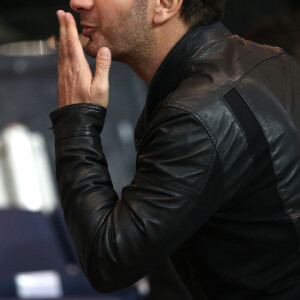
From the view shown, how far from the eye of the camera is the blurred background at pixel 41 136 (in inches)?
112

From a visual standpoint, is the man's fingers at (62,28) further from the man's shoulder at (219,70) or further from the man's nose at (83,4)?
the man's shoulder at (219,70)

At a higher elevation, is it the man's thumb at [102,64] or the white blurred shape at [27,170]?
the man's thumb at [102,64]

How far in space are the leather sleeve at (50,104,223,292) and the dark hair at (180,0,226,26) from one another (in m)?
0.35

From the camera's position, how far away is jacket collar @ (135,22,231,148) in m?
1.56

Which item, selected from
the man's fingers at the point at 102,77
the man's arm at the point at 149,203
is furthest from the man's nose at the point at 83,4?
the man's arm at the point at 149,203

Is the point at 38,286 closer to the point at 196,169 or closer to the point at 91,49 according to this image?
the point at 91,49

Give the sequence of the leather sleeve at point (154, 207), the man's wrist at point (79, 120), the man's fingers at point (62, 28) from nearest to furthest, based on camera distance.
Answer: the leather sleeve at point (154, 207) < the man's wrist at point (79, 120) < the man's fingers at point (62, 28)

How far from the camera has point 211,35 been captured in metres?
1.59

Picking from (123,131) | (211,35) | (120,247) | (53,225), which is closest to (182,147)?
(120,247)

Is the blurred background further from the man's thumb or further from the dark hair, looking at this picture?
the man's thumb

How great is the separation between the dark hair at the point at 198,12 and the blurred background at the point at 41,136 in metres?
1.17

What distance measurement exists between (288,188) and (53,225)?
1921mm

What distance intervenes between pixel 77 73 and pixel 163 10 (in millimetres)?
255

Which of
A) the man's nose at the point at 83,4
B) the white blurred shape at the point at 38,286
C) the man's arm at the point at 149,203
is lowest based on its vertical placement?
the white blurred shape at the point at 38,286
